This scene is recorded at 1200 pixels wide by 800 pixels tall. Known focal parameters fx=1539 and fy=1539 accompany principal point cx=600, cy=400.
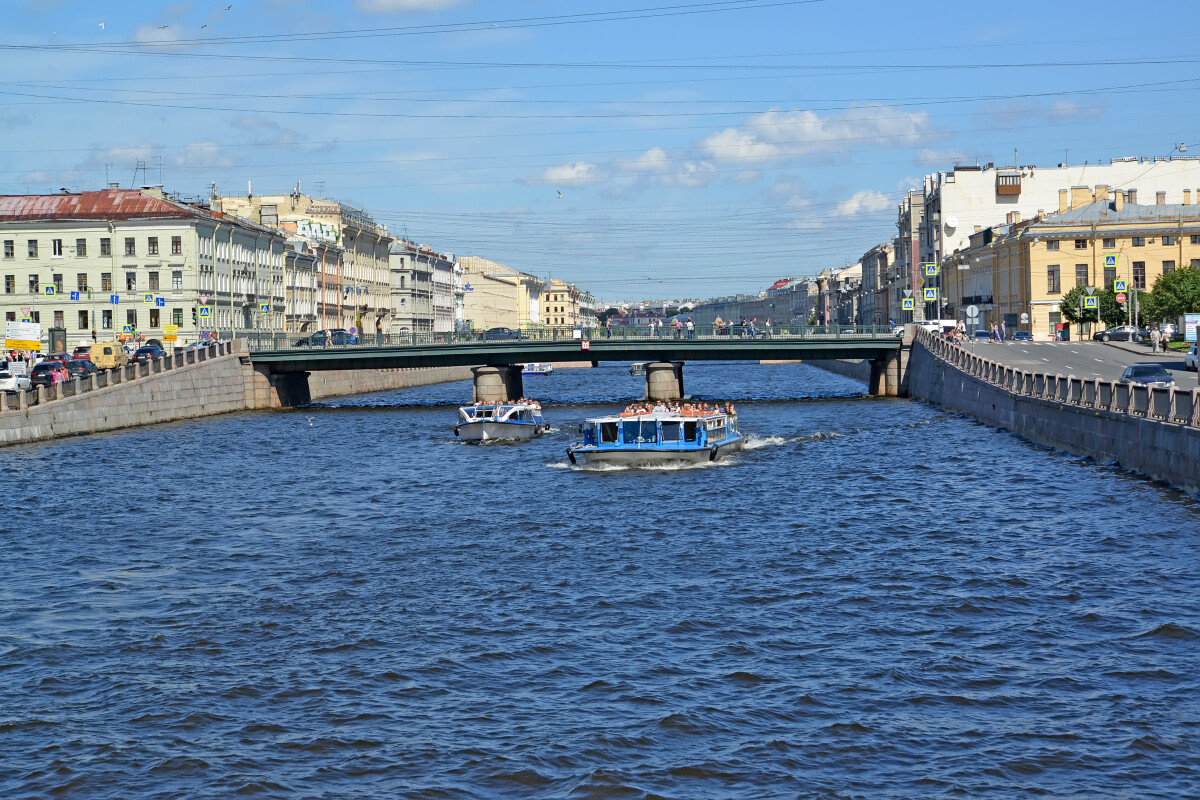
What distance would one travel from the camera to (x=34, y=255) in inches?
3622

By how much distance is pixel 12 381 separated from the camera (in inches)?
2479

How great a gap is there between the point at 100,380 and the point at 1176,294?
2222 inches

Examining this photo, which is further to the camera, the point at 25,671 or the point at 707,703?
the point at 25,671

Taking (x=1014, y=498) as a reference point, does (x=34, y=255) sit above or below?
above

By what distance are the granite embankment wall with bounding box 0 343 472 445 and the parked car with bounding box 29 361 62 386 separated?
177 inches

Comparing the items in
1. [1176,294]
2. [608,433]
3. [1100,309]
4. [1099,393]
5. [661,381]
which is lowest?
[608,433]

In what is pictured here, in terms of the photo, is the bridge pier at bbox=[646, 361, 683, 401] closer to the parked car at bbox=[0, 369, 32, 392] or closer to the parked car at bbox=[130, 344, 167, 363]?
the parked car at bbox=[130, 344, 167, 363]

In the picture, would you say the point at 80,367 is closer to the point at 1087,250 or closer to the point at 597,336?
the point at 597,336

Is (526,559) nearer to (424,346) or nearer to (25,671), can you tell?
(25,671)

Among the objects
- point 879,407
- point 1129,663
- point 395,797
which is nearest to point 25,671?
point 395,797

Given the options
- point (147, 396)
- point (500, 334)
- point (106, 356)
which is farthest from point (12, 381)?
point (500, 334)

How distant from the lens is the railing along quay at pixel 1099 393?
32094 millimetres

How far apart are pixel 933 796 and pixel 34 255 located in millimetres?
87290

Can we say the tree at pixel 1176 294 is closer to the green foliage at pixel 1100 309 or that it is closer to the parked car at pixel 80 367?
the green foliage at pixel 1100 309
